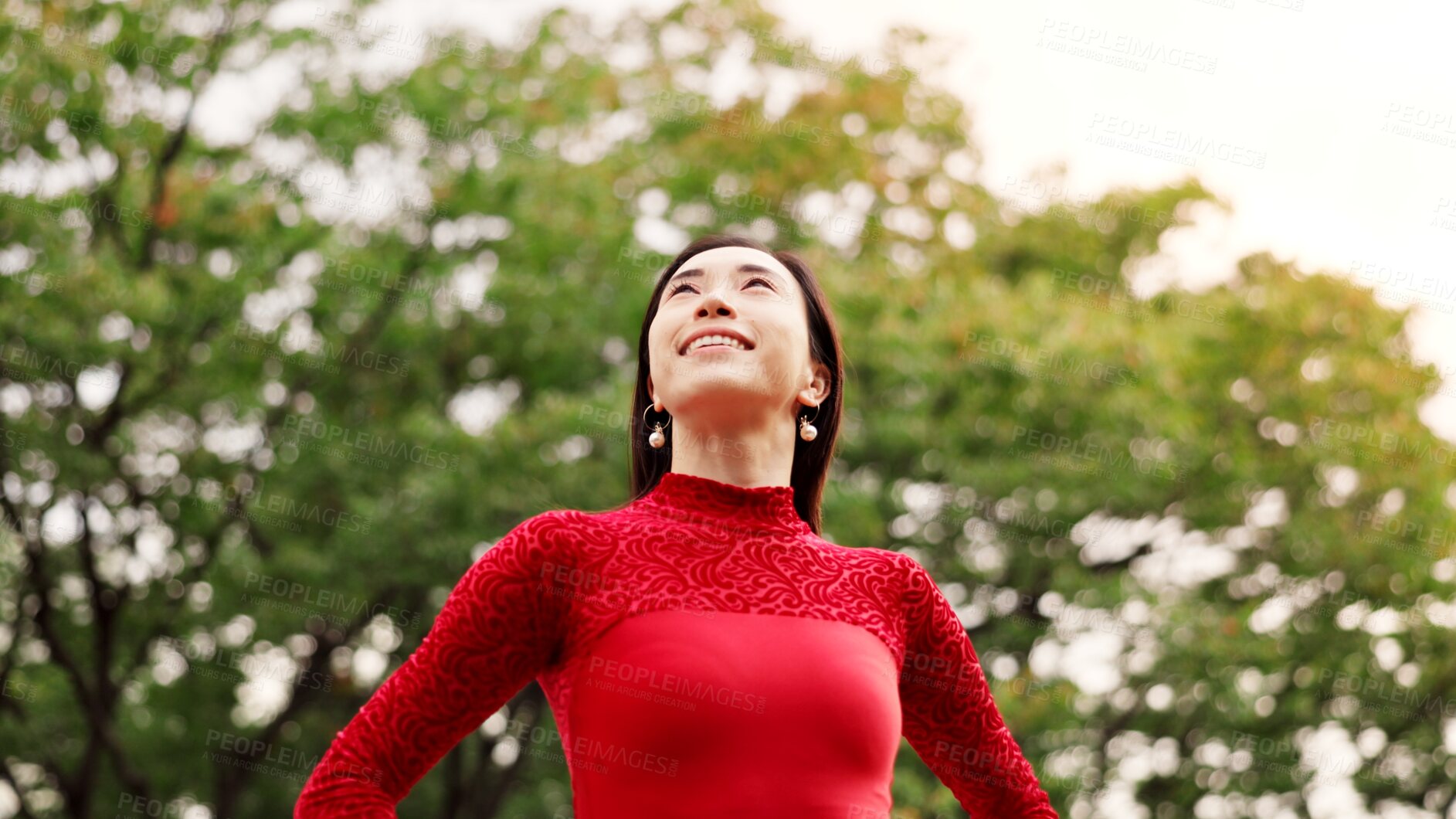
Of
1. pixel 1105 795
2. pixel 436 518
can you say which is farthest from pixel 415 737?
pixel 1105 795

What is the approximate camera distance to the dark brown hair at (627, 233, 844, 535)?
2582mm

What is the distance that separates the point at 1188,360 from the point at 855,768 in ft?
35.1

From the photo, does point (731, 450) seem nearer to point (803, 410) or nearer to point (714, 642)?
point (803, 410)

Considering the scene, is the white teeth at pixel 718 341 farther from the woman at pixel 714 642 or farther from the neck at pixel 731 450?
the neck at pixel 731 450

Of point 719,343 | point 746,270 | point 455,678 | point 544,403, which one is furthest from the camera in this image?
point 544,403

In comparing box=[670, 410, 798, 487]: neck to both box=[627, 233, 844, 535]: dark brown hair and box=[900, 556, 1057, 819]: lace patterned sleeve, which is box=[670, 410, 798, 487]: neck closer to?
box=[627, 233, 844, 535]: dark brown hair

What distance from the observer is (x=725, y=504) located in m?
2.36

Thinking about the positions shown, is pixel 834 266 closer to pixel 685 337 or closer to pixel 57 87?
pixel 57 87

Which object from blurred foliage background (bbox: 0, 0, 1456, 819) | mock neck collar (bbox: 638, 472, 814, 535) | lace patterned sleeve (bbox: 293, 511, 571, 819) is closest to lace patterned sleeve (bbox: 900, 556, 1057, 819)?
mock neck collar (bbox: 638, 472, 814, 535)

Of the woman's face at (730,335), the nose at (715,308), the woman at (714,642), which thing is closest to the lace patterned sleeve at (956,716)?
the woman at (714,642)

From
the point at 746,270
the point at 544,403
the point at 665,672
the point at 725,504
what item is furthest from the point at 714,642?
the point at 544,403

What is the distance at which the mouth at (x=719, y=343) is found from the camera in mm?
2330

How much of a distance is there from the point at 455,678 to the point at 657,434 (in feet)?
2.02

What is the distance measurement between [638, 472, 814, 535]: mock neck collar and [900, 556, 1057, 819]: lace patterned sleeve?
0.81 feet
